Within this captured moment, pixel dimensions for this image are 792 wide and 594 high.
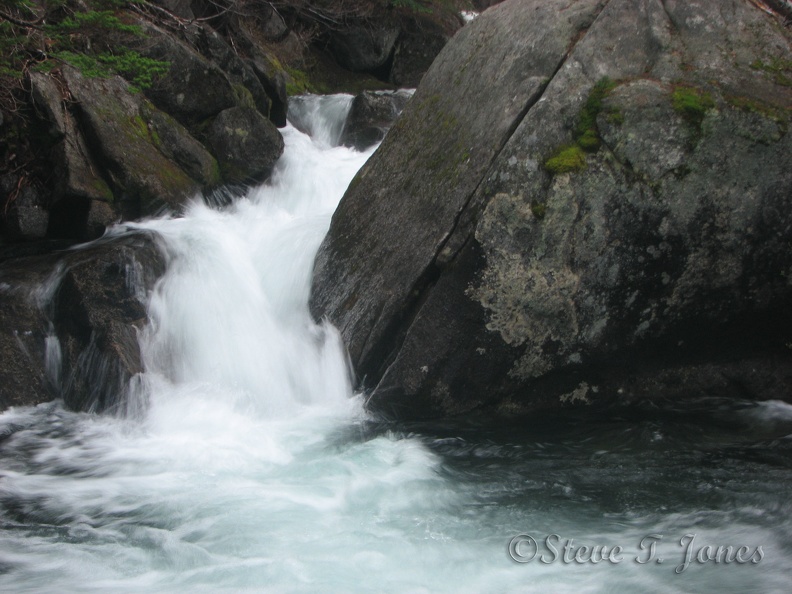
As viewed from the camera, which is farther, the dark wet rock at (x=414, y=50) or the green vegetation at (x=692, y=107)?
the dark wet rock at (x=414, y=50)

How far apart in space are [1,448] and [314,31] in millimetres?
11417

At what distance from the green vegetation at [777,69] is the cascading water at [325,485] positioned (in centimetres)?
255

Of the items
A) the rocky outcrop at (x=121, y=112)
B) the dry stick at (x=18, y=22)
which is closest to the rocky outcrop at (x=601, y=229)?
the rocky outcrop at (x=121, y=112)

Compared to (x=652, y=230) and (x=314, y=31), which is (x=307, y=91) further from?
(x=652, y=230)

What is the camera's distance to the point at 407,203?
19.0 feet

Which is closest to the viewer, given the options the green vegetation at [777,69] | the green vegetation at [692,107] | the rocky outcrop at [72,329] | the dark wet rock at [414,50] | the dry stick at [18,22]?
the green vegetation at [692,107]

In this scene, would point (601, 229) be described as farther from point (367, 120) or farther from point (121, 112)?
point (367, 120)

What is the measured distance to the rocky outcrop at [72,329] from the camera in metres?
5.48

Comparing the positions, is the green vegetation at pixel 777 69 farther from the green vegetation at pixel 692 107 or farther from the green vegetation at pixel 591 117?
the green vegetation at pixel 591 117

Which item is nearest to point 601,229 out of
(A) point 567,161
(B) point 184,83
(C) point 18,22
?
(A) point 567,161

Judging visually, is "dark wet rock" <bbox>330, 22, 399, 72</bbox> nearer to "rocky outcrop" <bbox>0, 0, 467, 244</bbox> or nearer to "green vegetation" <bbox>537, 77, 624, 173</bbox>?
"rocky outcrop" <bbox>0, 0, 467, 244</bbox>

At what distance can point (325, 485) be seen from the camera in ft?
15.4

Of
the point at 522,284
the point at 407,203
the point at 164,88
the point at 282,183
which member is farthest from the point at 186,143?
the point at 522,284

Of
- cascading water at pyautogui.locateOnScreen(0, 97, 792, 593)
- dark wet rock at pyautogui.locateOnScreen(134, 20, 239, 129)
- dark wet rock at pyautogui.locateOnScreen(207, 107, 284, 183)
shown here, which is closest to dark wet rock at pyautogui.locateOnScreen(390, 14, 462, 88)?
dark wet rock at pyautogui.locateOnScreen(207, 107, 284, 183)
